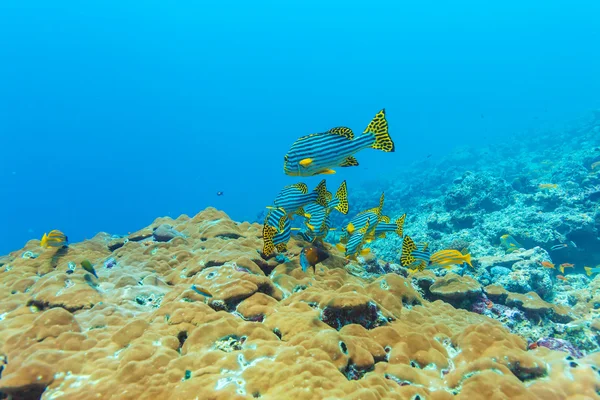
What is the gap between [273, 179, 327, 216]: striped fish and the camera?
458cm

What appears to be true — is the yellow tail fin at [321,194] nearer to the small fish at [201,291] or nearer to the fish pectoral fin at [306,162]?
the fish pectoral fin at [306,162]

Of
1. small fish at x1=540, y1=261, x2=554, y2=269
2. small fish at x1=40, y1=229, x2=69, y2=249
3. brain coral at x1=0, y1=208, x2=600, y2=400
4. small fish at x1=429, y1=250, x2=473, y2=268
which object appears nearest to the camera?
brain coral at x1=0, y1=208, x2=600, y2=400

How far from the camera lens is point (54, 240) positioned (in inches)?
277

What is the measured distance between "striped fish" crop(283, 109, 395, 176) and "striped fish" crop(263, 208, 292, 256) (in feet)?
4.81

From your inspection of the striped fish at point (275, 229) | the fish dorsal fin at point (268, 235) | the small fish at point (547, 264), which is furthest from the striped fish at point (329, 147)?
the small fish at point (547, 264)

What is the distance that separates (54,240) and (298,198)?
606 centimetres

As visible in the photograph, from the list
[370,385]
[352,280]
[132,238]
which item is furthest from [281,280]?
[132,238]

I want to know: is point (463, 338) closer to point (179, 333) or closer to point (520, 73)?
point (179, 333)

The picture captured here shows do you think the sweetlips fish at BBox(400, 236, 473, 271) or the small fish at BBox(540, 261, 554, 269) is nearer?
the sweetlips fish at BBox(400, 236, 473, 271)

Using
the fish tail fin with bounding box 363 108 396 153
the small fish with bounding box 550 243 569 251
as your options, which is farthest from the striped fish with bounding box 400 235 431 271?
the small fish with bounding box 550 243 569 251

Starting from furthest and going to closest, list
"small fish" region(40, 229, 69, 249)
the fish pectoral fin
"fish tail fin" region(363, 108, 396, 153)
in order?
"small fish" region(40, 229, 69, 249)
"fish tail fin" region(363, 108, 396, 153)
the fish pectoral fin

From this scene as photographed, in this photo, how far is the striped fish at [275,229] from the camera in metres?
4.97

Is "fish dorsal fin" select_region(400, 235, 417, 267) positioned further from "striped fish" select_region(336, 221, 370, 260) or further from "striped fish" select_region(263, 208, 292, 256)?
"striped fish" select_region(263, 208, 292, 256)

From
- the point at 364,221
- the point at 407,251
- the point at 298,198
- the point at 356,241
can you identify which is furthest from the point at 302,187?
the point at 407,251
